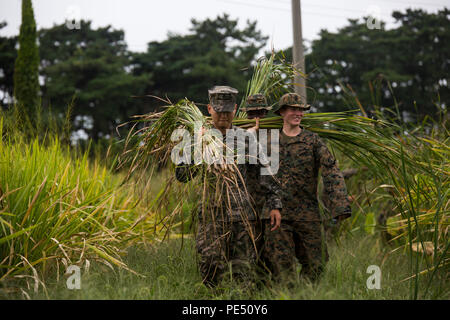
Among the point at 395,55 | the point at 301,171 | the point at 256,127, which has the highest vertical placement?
the point at 395,55

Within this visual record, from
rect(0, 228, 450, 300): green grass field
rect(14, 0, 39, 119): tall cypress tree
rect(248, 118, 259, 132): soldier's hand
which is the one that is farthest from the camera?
rect(14, 0, 39, 119): tall cypress tree

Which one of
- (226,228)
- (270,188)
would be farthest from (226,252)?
(270,188)

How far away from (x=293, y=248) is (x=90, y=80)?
19411mm

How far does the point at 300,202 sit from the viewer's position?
3611 mm

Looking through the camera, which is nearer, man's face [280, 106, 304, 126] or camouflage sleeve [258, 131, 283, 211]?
camouflage sleeve [258, 131, 283, 211]

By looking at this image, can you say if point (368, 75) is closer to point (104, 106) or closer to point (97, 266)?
point (104, 106)

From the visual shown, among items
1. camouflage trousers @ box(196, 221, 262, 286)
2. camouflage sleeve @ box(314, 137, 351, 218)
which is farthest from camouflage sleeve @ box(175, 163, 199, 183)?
camouflage sleeve @ box(314, 137, 351, 218)

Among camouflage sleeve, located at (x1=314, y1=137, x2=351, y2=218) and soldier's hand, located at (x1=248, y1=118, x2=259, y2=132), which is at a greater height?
soldier's hand, located at (x1=248, y1=118, x2=259, y2=132)

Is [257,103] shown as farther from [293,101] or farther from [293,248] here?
[293,248]

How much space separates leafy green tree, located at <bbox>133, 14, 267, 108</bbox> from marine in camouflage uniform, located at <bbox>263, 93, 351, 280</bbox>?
1610 cm

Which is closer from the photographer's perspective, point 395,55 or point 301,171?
point 301,171

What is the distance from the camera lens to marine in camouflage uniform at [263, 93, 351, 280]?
354cm

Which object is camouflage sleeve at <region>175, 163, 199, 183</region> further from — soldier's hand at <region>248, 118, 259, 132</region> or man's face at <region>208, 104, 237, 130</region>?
soldier's hand at <region>248, 118, 259, 132</region>
